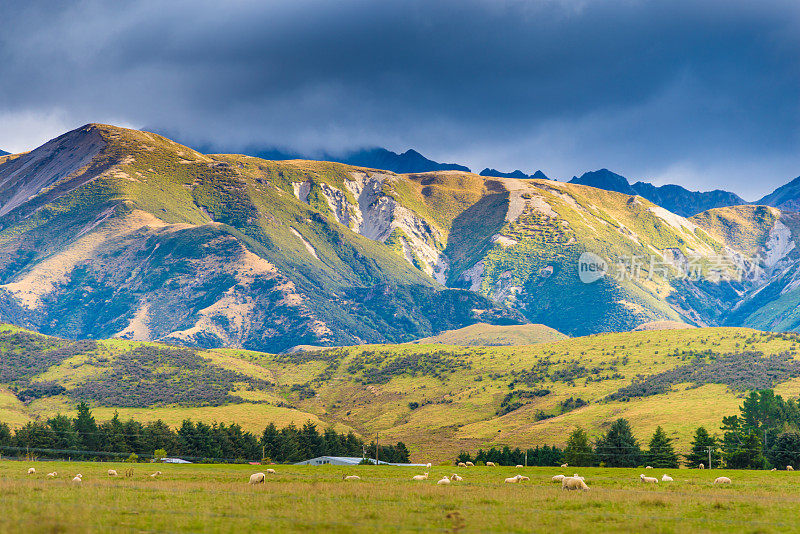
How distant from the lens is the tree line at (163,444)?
138625mm

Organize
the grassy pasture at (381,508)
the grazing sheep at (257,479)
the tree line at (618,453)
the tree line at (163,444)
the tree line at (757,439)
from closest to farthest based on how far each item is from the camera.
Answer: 1. the grassy pasture at (381,508)
2. the grazing sheep at (257,479)
3. the tree line at (757,439)
4. the tree line at (618,453)
5. the tree line at (163,444)

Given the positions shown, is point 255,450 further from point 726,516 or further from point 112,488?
point 726,516

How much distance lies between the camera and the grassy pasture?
96.8 feet

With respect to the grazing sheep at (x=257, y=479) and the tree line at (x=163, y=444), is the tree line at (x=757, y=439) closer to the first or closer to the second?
the tree line at (x=163, y=444)

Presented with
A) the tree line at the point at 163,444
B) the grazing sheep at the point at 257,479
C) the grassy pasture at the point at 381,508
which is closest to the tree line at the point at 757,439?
the grassy pasture at the point at 381,508

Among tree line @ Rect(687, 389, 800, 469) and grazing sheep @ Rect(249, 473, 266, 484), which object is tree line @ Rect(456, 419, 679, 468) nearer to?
tree line @ Rect(687, 389, 800, 469)

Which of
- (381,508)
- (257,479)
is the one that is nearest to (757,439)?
(257,479)

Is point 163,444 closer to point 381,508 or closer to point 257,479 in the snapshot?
point 257,479

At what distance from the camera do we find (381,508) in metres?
35.9

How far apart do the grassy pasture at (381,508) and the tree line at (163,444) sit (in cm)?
9460

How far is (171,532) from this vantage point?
2739 cm

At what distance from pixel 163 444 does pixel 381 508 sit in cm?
13046

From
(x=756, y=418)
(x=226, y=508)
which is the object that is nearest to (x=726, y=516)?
(x=226, y=508)

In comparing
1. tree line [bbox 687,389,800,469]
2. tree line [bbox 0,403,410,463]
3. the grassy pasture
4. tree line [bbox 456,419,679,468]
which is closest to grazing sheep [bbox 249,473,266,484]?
the grassy pasture
